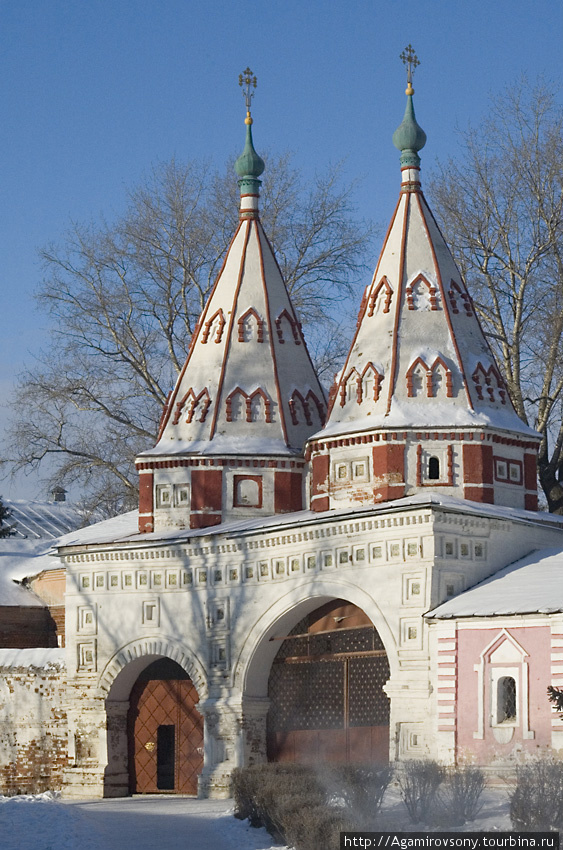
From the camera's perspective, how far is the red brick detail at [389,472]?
18.6m

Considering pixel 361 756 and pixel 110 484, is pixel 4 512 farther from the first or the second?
pixel 361 756

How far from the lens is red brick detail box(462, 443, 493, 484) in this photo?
1862 centimetres

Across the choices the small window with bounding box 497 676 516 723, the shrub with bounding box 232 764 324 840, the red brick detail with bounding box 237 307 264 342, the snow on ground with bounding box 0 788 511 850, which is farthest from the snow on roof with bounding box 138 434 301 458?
the shrub with bounding box 232 764 324 840

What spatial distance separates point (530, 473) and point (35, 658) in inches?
299

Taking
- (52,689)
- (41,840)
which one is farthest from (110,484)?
(41,840)

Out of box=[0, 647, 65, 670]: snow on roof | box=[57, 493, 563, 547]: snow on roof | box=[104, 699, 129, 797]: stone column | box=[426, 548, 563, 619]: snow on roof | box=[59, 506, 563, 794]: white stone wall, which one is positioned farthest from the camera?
box=[0, 647, 65, 670]: snow on roof

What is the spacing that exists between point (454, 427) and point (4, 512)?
18602mm

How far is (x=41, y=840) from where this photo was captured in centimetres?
1283

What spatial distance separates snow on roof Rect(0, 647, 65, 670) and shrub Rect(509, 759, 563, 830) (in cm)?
1057

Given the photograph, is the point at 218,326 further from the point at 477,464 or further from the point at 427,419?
the point at 477,464

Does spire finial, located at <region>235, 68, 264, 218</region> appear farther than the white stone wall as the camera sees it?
Yes

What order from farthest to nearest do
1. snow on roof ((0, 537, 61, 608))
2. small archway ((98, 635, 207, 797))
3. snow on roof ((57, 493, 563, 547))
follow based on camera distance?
snow on roof ((0, 537, 61, 608))
small archway ((98, 635, 207, 797))
snow on roof ((57, 493, 563, 547))

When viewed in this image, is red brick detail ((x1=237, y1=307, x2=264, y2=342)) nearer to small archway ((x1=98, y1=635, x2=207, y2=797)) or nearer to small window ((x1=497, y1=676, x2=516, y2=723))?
small archway ((x1=98, y1=635, x2=207, y2=797))

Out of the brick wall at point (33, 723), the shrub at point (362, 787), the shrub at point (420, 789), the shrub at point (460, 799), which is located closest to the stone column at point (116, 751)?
the brick wall at point (33, 723)
